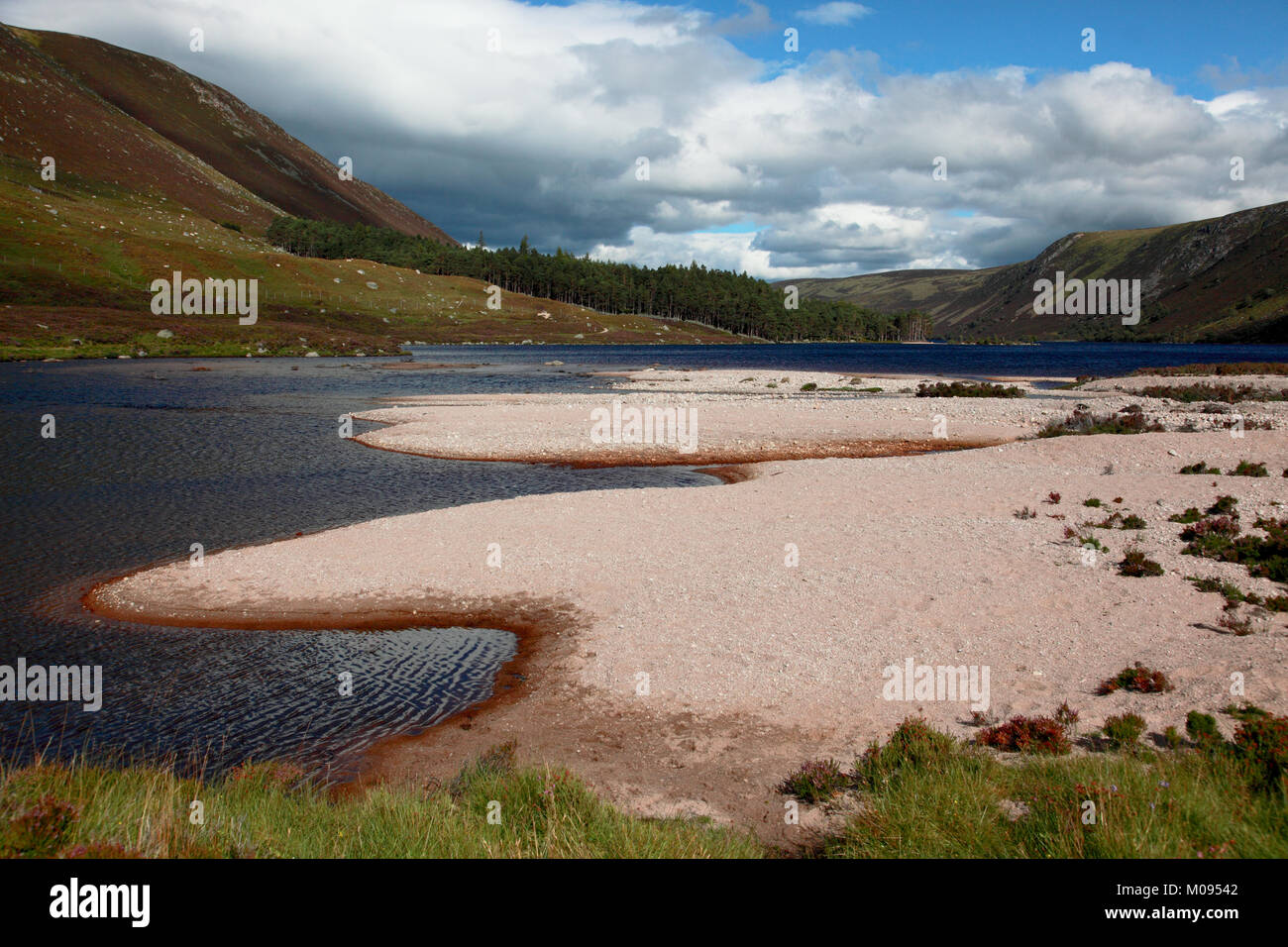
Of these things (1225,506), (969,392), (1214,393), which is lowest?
(1225,506)

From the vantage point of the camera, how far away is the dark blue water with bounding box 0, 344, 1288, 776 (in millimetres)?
11727

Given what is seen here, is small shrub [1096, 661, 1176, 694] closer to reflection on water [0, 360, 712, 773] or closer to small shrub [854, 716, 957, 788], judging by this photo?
small shrub [854, 716, 957, 788]

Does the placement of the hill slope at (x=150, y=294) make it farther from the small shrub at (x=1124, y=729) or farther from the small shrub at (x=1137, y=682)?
the small shrub at (x=1124, y=729)

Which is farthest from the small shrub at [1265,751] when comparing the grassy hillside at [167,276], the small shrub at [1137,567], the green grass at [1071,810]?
the grassy hillside at [167,276]

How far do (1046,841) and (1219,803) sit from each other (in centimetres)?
165

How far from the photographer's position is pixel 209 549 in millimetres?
21000

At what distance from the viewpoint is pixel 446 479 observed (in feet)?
101

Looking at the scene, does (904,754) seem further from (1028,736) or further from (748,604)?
(748,604)

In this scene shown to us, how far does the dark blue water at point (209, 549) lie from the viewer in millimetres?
11727

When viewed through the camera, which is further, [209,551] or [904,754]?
[209,551]

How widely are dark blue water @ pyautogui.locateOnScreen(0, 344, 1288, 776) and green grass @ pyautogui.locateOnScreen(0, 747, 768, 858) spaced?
2.74 metres

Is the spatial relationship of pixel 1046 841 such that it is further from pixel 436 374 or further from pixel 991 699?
pixel 436 374

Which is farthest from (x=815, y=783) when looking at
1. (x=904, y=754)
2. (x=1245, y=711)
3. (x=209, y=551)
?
(x=209, y=551)

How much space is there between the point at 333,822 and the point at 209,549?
16.1 m
